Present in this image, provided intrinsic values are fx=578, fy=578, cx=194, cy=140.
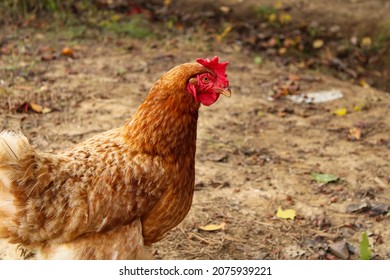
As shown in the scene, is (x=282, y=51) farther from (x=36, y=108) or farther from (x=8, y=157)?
(x=8, y=157)

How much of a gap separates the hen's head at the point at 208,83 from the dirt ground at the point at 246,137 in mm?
1060

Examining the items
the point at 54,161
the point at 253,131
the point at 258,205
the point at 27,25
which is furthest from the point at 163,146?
the point at 27,25

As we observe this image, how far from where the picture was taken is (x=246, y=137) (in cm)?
468

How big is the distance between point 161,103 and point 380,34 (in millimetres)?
4787

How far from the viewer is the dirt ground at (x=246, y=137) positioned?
3.56 m

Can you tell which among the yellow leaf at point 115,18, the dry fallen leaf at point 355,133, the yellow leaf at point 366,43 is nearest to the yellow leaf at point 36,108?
the yellow leaf at point 115,18

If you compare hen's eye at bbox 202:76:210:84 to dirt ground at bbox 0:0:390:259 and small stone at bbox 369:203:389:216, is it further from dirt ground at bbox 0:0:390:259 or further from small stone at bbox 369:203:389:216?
small stone at bbox 369:203:389:216

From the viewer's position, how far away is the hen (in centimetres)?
249

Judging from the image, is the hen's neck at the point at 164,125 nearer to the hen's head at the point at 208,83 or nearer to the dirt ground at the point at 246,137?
the hen's head at the point at 208,83

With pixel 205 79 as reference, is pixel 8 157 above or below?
below

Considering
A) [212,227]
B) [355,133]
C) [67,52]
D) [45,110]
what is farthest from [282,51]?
[212,227]

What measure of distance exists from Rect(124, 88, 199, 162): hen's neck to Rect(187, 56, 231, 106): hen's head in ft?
0.15

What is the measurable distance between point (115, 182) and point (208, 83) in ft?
2.10

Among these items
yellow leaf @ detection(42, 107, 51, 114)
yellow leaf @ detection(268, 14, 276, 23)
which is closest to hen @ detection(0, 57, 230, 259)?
yellow leaf @ detection(42, 107, 51, 114)
